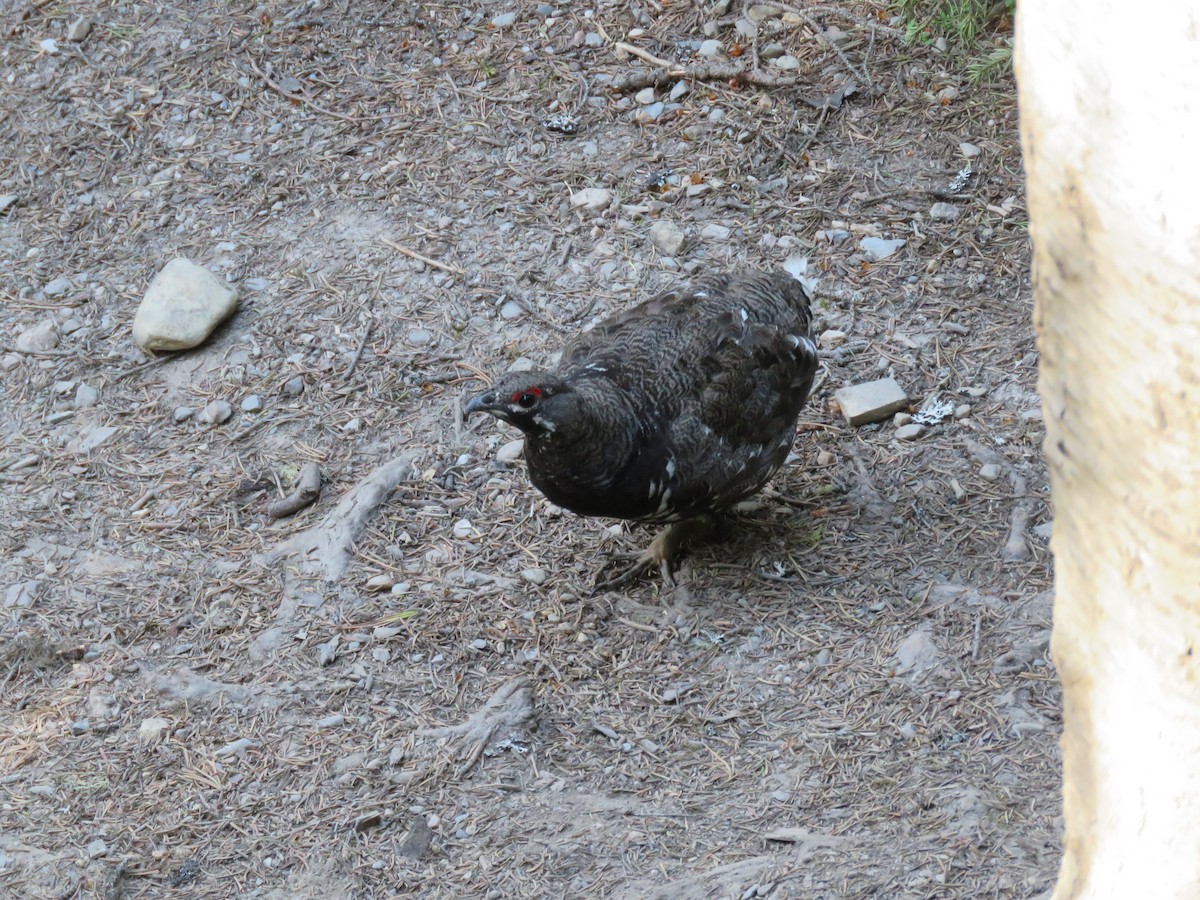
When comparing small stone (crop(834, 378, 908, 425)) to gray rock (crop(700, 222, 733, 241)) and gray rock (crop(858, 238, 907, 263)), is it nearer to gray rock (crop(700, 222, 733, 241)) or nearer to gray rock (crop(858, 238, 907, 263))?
gray rock (crop(858, 238, 907, 263))

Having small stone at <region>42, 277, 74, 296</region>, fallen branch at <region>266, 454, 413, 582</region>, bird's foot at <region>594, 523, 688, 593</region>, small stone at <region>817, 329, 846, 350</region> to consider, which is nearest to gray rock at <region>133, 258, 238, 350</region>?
small stone at <region>42, 277, 74, 296</region>

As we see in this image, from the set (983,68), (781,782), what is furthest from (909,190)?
(781,782)

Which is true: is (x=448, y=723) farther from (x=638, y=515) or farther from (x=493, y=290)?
(x=493, y=290)

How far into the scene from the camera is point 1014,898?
331cm

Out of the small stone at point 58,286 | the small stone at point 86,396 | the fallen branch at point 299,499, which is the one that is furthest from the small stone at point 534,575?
the small stone at point 58,286

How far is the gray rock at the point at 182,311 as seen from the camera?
621 cm

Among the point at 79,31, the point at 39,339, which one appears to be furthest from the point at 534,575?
the point at 79,31

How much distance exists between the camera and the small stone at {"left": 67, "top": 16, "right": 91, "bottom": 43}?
8.07 meters

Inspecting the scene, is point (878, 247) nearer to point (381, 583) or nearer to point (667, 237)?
point (667, 237)

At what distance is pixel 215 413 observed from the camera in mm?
5922

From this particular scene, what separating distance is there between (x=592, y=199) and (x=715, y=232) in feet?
2.55

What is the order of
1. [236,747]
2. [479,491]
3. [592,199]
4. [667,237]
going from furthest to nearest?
[592,199] → [667,237] → [479,491] → [236,747]

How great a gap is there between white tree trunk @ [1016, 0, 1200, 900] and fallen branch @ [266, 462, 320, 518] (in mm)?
4028

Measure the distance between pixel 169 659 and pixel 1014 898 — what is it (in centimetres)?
344
